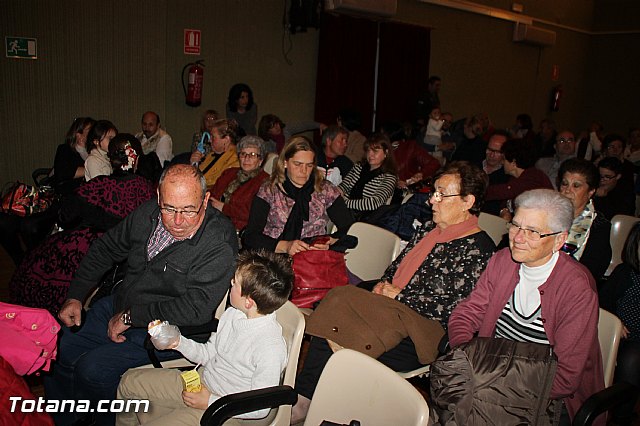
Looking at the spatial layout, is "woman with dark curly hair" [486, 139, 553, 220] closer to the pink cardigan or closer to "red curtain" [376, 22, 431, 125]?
the pink cardigan

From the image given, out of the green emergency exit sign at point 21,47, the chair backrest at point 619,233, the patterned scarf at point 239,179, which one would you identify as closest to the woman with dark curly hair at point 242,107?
the green emergency exit sign at point 21,47

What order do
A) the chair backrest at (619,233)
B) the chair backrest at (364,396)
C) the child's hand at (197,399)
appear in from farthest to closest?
1. the chair backrest at (619,233)
2. the child's hand at (197,399)
3. the chair backrest at (364,396)

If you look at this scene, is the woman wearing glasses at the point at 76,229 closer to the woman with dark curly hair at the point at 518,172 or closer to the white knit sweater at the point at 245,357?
the white knit sweater at the point at 245,357

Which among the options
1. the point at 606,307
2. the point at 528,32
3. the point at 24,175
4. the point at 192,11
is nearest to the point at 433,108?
the point at 528,32

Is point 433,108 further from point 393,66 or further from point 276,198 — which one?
point 276,198

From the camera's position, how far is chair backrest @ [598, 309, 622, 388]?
2.13 metres

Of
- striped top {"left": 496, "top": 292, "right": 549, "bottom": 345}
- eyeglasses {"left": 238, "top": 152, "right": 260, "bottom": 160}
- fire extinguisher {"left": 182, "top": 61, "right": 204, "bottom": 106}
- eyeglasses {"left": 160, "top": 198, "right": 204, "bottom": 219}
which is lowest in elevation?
striped top {"left": 496, "top": 292, "right": 549, "bottom": 345}

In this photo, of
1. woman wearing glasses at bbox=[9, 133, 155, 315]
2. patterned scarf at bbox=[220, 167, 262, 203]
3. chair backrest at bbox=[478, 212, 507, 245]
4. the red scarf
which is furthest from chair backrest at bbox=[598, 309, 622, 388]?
patterned scarf at bbox=[220, 167, 262, 203]

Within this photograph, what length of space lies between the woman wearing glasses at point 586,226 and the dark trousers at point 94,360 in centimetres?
228

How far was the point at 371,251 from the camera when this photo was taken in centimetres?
322

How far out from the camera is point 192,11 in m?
7.31

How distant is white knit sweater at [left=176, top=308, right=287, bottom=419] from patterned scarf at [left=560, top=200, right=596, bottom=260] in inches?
74.7

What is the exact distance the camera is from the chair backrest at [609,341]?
7.00 feet

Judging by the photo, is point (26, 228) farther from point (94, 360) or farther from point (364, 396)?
point (364, 396)
